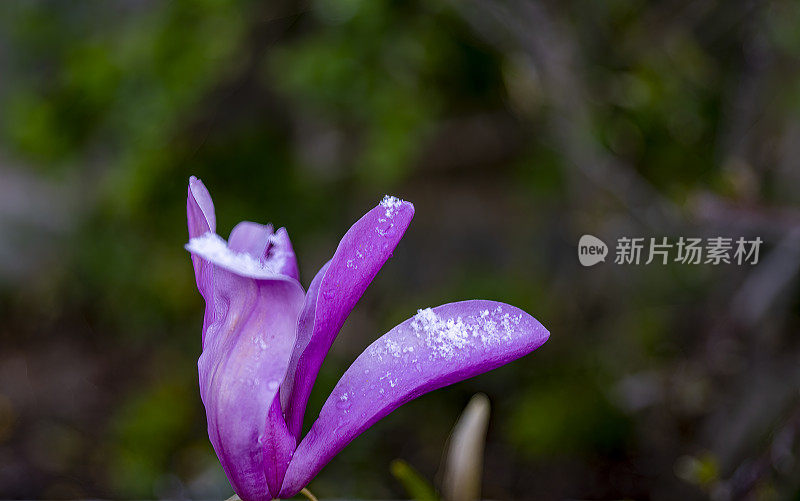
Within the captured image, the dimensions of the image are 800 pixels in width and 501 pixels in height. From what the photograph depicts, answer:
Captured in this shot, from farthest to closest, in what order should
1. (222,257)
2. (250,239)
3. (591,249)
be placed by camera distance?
(591,249)
(250,239)
(222,257)

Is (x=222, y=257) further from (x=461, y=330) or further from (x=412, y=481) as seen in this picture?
(x=412, y=481)

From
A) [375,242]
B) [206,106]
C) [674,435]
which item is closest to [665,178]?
[674,435]

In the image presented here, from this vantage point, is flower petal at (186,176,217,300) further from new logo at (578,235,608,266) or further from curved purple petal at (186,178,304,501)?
new logo at (578,235,608,266)

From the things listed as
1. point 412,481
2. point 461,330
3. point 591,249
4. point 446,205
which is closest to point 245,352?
point 461,330

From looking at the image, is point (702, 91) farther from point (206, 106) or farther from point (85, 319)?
point (85, 319)

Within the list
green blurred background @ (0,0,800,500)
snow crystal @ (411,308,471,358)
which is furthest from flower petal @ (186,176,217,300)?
green blurred background @ (0,0,800,500)

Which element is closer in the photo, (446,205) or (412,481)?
(412,481)

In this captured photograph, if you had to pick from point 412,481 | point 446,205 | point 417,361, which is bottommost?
point 446,205
